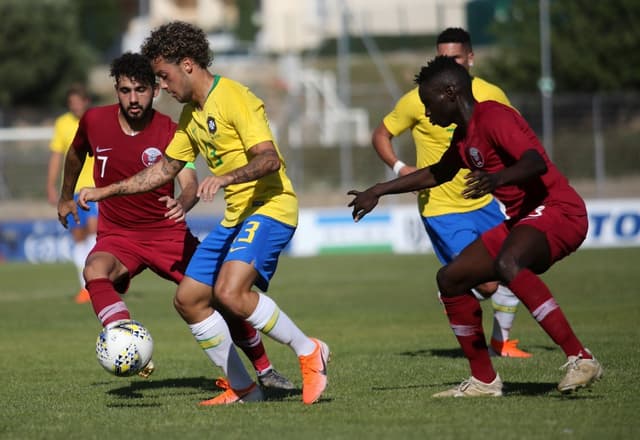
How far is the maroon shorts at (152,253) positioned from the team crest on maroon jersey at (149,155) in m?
0.54

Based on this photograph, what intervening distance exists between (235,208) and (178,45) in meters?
1.13

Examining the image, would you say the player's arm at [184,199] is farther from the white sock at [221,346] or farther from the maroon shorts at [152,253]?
the white sock at [221,346]

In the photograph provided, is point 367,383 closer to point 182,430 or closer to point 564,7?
point 182,430

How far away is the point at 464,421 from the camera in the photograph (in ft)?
21.1

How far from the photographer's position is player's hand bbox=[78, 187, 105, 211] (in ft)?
25.2

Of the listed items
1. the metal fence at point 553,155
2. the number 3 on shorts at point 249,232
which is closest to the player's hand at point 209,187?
the number 3 on shorts at point 249,232

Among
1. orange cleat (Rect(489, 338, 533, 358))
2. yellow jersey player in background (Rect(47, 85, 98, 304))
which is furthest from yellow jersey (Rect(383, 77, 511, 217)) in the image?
yellow jersey player in background (Rect(47, 85, 98, 304))

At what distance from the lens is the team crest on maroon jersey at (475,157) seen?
710cm

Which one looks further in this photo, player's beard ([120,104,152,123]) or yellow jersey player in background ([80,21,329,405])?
player's beard ([120,104,152,123])

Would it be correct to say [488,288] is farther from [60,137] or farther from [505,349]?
[60,137]

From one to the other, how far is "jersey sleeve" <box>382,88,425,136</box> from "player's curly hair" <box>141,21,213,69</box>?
2.95 m

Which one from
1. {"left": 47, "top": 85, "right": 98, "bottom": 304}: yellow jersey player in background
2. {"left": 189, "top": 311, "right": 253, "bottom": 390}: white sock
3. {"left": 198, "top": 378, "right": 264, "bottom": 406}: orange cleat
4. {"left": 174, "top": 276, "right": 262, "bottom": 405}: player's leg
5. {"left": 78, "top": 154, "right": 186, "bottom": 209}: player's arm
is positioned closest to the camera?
{"left": 174, "top": 276, "right": 262, "bottom": 405}: player's leg

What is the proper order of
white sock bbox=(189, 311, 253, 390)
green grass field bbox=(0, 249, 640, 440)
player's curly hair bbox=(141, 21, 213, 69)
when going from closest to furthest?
green grass field bbox=(0, 249, 640, 440), player's curly hair bbox=(141, 21, 213, 69), white sock bbox=(189, 311, 253, 390)

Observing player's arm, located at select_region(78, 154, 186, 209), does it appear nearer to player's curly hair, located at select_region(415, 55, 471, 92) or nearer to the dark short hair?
player's curly hair, located at select_region(415, 55, 471, 92)
